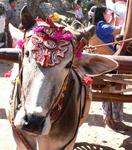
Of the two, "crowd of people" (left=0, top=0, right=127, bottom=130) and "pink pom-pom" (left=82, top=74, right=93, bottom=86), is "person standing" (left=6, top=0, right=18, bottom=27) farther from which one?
"pink pom-pom" (left=82, top=74, right=93, bottom=86)

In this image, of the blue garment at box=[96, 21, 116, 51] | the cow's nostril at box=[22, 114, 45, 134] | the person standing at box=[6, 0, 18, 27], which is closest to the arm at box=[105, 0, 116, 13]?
the blue garment at box=[96, 21, 116, 51]

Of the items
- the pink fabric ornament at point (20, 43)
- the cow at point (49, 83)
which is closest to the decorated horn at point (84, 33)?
the cow at point (49, 83)

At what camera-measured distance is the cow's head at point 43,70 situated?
3.52 meters

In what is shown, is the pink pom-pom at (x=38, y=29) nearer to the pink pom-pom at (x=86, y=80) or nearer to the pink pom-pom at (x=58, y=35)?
the pink pom-pom at (x=58, y=35)

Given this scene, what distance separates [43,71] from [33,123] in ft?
1.48

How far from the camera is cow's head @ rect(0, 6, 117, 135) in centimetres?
352

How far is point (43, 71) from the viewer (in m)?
3.64

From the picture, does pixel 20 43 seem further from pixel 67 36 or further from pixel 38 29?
pixel 67 36

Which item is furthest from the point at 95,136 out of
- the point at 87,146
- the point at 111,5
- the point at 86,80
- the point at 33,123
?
the point at 33,123

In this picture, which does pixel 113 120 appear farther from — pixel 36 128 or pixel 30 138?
pixel 36 128

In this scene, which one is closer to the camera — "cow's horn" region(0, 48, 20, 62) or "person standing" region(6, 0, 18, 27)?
"cow's horn" region(0, 48, 20, 62)

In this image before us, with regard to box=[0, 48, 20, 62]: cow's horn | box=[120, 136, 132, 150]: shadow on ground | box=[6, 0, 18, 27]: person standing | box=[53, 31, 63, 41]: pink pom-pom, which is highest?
box=[53, 31, 63, 41]: pink pom-pom

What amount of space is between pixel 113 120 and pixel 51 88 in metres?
3.61

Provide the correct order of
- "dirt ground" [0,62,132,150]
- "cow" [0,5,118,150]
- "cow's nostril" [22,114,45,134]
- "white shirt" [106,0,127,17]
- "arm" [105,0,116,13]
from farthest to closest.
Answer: "dirt ground" [0,62,132,150]
"arm" [105,0,116,13]
"white shirt" [106,0,127,17]
"cow" [0,5,118,150]
"cow's nostril" [22,114,45,134]
